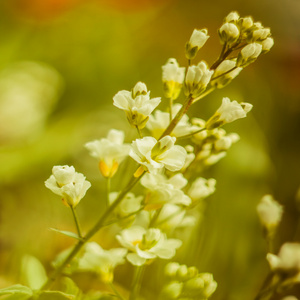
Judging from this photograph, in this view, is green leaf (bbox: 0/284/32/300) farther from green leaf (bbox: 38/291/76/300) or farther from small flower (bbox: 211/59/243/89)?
small flower (bbox: 211/59/243/89)

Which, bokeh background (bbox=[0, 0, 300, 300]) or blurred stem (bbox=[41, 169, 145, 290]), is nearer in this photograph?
blurred stem (bbox=[41, 169, 145, 290])

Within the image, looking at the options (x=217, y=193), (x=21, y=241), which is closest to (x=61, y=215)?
(x=21, y=241)

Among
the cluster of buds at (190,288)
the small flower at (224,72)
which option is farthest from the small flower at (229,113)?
the cluster of buds at (190,288)

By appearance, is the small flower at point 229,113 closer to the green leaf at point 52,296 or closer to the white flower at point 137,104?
the white flower at point 137,104

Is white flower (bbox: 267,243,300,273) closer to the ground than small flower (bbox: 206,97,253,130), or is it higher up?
closer to the ground

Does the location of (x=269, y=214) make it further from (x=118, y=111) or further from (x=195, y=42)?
(x=118, y=111)

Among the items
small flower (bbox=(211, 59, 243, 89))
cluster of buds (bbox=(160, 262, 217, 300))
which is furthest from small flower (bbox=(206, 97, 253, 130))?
cluster of buds (bbox=(160, 262, 217, 300))

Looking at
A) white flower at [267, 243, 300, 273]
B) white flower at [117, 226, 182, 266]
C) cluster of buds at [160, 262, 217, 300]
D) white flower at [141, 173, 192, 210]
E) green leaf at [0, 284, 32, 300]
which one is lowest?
green leaf at [0, 284, 32, 300]
